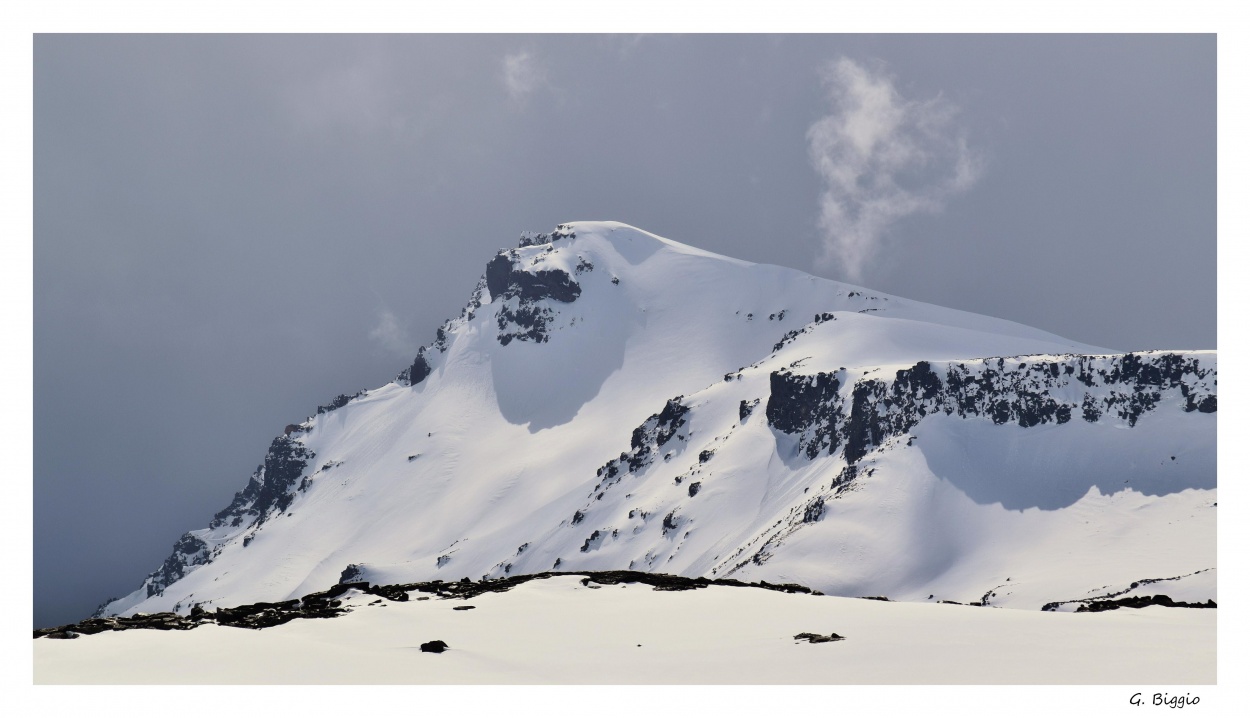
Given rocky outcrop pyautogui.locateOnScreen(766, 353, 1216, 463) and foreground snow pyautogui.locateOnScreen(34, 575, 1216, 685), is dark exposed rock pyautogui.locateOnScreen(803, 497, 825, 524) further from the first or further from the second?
foreground snow pyautogui.locateOnScreen(34, 575, 1216, 685)

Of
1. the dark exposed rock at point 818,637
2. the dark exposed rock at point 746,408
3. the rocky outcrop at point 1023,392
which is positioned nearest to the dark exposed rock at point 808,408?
the rocky outcrop at point 1023,392

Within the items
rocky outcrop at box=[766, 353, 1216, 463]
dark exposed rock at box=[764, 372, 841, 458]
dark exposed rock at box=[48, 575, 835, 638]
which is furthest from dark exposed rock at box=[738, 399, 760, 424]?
dark exposed rock at box=[48, 575, 835, 638]

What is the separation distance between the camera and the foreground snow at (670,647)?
70.3ft

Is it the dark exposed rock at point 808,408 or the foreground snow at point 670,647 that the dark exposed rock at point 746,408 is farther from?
the foreground snow at point 670,647

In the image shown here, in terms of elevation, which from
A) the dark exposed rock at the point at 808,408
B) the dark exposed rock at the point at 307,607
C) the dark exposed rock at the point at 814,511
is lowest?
the dark exposed rock at the point at 814,511

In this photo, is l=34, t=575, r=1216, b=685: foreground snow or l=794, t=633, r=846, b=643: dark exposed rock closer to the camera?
l=34, t=575, r=1216, b=685: foreground snow

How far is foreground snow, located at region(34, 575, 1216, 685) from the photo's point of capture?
21438 millimetres

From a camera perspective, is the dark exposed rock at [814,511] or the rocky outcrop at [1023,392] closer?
the dark exposed rock at [814,511]

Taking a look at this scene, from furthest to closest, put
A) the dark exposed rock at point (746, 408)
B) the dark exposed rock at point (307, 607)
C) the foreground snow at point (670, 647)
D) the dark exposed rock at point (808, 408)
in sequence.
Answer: the dark exposed rock at point (746, 408)
the dark exposed rock at point (808, 408)
the dark exposed rock at point (307, 607)
the foreground snow at point (670, 647)

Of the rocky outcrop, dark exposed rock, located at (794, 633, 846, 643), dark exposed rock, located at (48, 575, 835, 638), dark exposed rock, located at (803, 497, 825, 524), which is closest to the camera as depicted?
dark exposed rock, located at (794, 633, 846, 643)

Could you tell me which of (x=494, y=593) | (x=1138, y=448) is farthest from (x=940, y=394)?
(x=494, y=593)

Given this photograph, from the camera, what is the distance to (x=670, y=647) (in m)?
25.5
